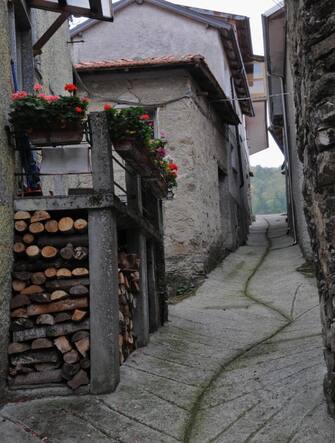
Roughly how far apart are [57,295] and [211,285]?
21.1 ft

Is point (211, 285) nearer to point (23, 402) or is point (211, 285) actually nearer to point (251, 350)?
point (251, 350)

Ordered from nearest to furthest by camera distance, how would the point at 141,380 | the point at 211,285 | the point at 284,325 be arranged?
the point at 141,380
the point at 284,325
the point at 211,285

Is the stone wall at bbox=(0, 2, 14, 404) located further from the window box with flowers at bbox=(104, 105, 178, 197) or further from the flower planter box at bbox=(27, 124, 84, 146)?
the window box with flowers at bbox=(104, 105, 178, 197)

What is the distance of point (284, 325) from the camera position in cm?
784

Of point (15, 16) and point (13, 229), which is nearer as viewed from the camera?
point (13, 229)

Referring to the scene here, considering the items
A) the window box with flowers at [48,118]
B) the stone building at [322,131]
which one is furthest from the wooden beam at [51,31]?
the stone building at [322,131]

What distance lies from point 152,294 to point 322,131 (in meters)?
4.47

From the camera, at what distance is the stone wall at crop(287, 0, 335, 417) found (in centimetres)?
369

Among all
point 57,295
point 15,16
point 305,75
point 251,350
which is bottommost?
point 251,350

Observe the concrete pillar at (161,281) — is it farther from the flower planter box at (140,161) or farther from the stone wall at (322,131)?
the stone wall at (322,131)

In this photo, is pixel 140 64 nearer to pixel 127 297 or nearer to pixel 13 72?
pixel 13 72

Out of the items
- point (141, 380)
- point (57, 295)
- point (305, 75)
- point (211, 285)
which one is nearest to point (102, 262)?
point (57, 295)

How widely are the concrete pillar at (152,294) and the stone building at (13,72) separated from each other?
2735 mm

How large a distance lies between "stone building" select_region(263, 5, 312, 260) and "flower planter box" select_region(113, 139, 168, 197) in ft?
14.7
